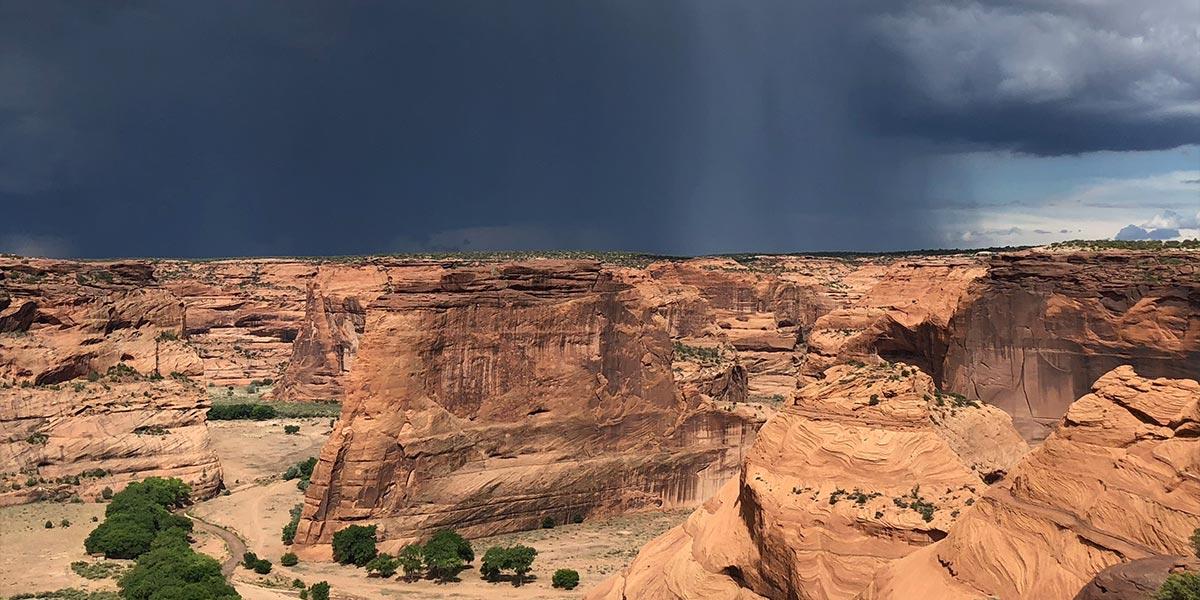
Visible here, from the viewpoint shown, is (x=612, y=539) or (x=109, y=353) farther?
(x=109, y=353)

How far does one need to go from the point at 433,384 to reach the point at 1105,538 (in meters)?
38.8

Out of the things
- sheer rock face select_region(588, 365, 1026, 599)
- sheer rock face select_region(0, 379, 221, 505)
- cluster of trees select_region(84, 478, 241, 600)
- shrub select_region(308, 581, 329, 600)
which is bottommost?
shrub select_region(308, 581, 329, 600)

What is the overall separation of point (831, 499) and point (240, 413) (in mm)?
82447

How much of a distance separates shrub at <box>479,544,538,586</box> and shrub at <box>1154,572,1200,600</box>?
34.0 m

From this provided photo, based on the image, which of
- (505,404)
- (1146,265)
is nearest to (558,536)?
(505,404)

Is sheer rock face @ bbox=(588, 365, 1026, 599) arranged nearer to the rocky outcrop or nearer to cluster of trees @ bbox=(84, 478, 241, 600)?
the rocky outcrop

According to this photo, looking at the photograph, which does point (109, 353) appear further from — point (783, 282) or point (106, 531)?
point (783, 282)

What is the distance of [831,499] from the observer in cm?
2142

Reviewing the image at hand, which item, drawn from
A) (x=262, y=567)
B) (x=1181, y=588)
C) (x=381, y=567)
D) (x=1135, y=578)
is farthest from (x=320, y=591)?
(x=1181, y=588)

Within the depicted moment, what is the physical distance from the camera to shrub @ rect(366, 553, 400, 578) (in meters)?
44.0

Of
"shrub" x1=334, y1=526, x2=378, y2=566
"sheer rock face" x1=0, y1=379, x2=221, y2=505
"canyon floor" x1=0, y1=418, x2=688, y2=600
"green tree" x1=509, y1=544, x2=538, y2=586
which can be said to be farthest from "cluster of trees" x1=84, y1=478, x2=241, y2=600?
"green tree" x1=509, y1=544, x2=538, y2=586

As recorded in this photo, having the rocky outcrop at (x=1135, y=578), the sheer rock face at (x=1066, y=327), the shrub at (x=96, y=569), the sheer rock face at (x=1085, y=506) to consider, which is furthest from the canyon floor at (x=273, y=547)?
the rocky outcrop at (x=1135, y=578)

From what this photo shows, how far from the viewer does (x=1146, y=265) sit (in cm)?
3619

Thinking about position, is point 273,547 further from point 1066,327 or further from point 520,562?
point 1066,327
